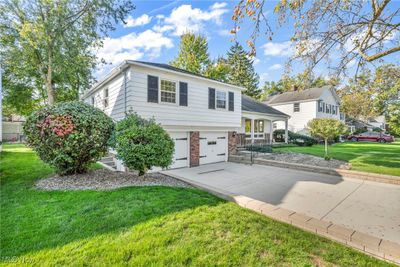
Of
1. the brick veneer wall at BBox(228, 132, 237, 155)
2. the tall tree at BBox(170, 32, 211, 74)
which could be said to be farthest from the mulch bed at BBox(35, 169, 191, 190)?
the tall tree at BBox(170, 32, 211, 74)

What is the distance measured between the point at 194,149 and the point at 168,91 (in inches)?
126

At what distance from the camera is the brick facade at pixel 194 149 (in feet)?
33.4

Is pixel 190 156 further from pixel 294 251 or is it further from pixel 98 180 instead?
pixel 294 251

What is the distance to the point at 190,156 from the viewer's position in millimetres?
10117

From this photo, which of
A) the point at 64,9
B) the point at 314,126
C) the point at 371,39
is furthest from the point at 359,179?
the point at 64,9

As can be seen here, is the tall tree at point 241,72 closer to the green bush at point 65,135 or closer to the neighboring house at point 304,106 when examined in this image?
the neighboring house at point 304,106

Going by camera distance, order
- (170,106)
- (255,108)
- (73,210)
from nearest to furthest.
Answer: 1. (73,210)
2. (170,106)
3. (255,108)

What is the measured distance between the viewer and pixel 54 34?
14258 millimetres

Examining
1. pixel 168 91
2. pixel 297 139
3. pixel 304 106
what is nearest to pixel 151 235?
pixel 168 91

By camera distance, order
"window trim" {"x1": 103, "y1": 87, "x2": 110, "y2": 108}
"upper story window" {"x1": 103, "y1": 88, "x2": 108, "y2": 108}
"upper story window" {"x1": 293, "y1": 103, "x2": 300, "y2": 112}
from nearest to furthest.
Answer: "window trim" {"x1": 103, "y1": 87, "x2": 110, "y2": 108}, "upper story window" {"x1": 103, "y1": 88, "x2": 108, "y2": 108}, "upper story window" {"x1": 293, "y1": 103, "x2": 300, "y2": 112}

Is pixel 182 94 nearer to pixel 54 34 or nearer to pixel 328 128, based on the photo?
pixel 328 128

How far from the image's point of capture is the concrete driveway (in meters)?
4.15

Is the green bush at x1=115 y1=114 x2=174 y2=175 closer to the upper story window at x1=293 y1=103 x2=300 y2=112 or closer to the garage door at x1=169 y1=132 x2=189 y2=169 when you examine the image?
the garage door at x1=169 y1=132 x2=189 y2=169

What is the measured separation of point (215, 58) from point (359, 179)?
2412cm
